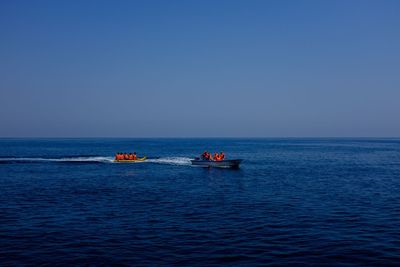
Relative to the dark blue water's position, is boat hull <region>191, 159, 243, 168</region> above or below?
above

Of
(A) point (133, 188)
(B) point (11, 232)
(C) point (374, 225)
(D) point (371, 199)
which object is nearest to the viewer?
(B) point (11, 232)

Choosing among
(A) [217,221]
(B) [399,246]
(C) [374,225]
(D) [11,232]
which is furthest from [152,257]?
(C) [374,225]

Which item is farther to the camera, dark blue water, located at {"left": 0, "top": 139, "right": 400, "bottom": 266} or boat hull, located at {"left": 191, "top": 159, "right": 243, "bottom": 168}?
boat hull, located at {"left": 191, "top": 159, "right": 243, "bottom": 168}

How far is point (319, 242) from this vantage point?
1900 centimetres

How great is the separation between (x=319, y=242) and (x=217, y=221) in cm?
663

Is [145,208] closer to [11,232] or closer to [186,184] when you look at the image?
[11,232]

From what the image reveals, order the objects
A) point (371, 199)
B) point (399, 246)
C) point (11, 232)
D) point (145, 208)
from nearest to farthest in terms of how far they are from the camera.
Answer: point (399, 246) → point (11, 232) → point (145, 208) → point (371, 199)

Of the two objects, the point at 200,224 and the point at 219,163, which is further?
the point at 219,163

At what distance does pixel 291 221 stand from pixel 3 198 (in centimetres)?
2393

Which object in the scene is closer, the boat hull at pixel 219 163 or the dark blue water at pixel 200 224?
the dark blue water at pixel 200 224

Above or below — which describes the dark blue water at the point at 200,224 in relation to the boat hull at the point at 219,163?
below

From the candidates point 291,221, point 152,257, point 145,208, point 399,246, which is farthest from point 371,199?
point 152,257

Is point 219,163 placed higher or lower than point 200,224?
higher

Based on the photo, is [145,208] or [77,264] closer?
[77,264]
